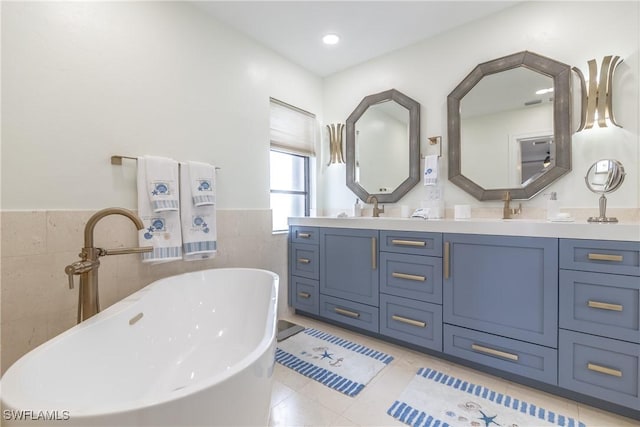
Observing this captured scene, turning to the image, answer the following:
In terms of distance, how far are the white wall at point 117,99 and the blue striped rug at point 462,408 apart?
6.01 ft

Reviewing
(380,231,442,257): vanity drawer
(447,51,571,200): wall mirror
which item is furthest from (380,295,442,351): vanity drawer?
(447,51,571,200): wall mirror

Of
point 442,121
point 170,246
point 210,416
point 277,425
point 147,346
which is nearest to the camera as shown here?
point 210,416

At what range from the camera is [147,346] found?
1475mm

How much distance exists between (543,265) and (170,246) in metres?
2.24

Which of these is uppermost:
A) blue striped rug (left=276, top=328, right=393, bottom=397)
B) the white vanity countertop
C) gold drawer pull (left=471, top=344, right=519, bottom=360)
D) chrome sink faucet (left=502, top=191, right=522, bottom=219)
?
chrome sink faucet (left=502, top=191, right=522, bottom=219)

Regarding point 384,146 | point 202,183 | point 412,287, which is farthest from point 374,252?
point 202,183

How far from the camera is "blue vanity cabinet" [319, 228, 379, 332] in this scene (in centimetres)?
219

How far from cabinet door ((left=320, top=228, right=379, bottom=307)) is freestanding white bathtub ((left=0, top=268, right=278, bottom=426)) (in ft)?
2.26

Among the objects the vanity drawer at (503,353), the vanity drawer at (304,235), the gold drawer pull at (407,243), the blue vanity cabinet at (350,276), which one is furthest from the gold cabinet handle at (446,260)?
the vanity drawer at (304,235)

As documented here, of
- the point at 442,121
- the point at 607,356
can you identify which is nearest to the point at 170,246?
the point at 442,121

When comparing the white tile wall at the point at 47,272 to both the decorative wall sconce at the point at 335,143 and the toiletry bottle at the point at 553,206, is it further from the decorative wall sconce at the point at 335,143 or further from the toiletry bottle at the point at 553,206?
the toiletry bottle at the point at 553,206

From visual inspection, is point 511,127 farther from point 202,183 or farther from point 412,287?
point 202,183

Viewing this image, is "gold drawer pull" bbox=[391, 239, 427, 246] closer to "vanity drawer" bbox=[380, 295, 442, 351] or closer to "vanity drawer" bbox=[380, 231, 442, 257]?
"vanity drawer" bbox=[380, 231, 442, 257]

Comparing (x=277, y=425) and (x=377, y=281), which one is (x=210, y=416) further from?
(x=377, y=281)
